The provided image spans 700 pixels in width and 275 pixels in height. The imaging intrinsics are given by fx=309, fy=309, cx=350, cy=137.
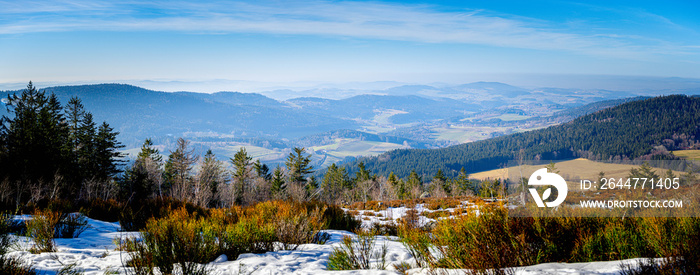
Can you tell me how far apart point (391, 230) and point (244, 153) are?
33400 millimetres

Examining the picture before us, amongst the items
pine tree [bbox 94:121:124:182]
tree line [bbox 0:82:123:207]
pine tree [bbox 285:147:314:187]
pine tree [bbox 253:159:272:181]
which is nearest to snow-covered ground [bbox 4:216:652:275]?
tree line [bbox 0:82:123:207]

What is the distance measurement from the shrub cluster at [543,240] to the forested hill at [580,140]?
150m

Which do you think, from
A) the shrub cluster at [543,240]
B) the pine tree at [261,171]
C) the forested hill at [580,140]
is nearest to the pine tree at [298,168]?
the pine tree at [261,171]

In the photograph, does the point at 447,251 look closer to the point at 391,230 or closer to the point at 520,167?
the point at 520,167

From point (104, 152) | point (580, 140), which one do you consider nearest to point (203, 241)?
point (104, 152)

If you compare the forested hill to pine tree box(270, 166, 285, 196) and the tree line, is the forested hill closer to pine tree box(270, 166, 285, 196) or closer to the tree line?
pine tree box(270, 166, 285, 196)

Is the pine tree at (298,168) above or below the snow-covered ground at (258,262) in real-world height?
below

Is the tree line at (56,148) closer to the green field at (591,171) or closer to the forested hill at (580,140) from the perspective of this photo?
the green field at (591,171)

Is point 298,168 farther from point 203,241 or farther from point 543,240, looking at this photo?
point 543,240

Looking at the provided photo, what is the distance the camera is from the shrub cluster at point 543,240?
10.9ft

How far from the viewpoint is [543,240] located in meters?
3.95

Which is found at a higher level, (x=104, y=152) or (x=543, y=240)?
(x=543, y=240)

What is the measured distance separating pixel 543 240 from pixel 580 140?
201 m

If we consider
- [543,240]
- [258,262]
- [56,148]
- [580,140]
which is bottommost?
[580,140]
